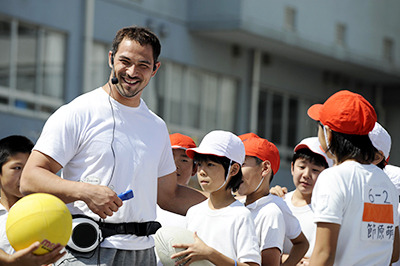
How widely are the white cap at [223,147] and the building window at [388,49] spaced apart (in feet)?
74.1

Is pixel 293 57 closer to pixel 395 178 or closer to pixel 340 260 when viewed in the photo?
pixel 395 178

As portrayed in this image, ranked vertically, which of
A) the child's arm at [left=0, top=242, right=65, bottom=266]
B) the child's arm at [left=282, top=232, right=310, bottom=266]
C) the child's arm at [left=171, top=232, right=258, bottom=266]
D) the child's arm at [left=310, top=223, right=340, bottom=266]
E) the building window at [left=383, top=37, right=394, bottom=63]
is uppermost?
the building window at [left=383, top=37, right=394, bottom=63]

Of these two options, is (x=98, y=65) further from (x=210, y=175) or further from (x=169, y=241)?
(x=169, y=241)

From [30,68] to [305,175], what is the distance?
→ 11992 mm

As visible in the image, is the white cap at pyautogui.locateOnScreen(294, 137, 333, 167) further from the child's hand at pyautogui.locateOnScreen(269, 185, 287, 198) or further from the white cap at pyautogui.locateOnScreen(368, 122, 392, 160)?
the white cap at pyautogui.locateOnScreen(368, 122, 392, 160)

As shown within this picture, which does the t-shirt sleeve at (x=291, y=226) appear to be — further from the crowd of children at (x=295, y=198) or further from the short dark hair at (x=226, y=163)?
the short dark hair at (x=226, y=163)

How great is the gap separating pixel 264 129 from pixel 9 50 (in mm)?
9197

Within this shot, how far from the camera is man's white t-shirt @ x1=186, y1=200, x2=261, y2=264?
198 inches

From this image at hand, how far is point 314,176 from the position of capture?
256 inches

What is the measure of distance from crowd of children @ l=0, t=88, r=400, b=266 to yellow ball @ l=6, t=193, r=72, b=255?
58 mm

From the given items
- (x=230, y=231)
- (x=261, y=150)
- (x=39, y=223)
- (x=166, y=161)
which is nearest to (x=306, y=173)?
(x=261, y=150)

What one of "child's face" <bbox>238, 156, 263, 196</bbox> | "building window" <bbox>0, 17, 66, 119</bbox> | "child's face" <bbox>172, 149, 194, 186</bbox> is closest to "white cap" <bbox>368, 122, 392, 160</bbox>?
"child's face" <bbox>238, 156, 263, 196</bbox>

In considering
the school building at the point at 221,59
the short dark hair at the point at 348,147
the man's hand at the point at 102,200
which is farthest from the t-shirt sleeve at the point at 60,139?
the school building at the point at 221,59

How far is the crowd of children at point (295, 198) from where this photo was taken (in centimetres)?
430
